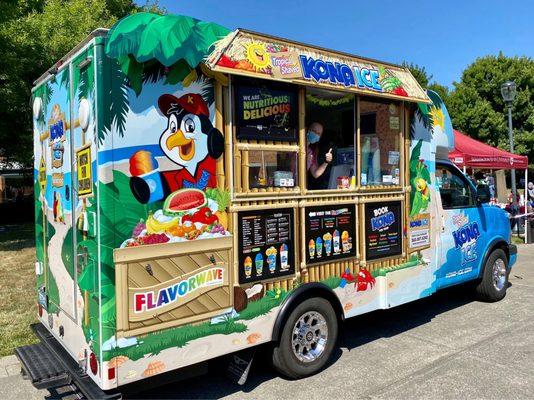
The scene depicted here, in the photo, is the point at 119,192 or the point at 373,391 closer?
the point at 119,192

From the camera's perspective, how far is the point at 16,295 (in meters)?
7.23

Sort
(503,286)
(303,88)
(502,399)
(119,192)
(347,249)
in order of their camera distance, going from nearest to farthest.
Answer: (119,192) → (502,399) → (303,88) → (347,249) → (503,286)

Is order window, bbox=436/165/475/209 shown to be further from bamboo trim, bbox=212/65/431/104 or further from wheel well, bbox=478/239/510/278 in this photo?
bamboo trim, bbox=212/65/431/104

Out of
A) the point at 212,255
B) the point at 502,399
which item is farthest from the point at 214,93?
the point at 502,399

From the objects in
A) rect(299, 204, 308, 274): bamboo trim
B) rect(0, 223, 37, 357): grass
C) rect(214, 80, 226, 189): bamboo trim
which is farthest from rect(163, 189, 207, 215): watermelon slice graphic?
rect(0, 223, 37, 357): grass

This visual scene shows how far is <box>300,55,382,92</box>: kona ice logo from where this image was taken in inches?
165

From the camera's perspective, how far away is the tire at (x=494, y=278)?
6680 millimetres

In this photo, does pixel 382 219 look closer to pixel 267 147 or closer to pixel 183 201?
pixel 267 147

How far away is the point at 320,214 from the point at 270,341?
1.23 meters

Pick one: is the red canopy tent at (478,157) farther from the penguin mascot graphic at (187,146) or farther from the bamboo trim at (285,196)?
the penguin mascot graphic at (187,146)

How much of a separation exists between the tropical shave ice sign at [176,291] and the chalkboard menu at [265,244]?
0.90ft

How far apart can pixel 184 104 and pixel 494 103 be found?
2949cm

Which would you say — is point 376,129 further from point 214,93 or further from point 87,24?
point 87,24

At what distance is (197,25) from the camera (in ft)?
11.5
